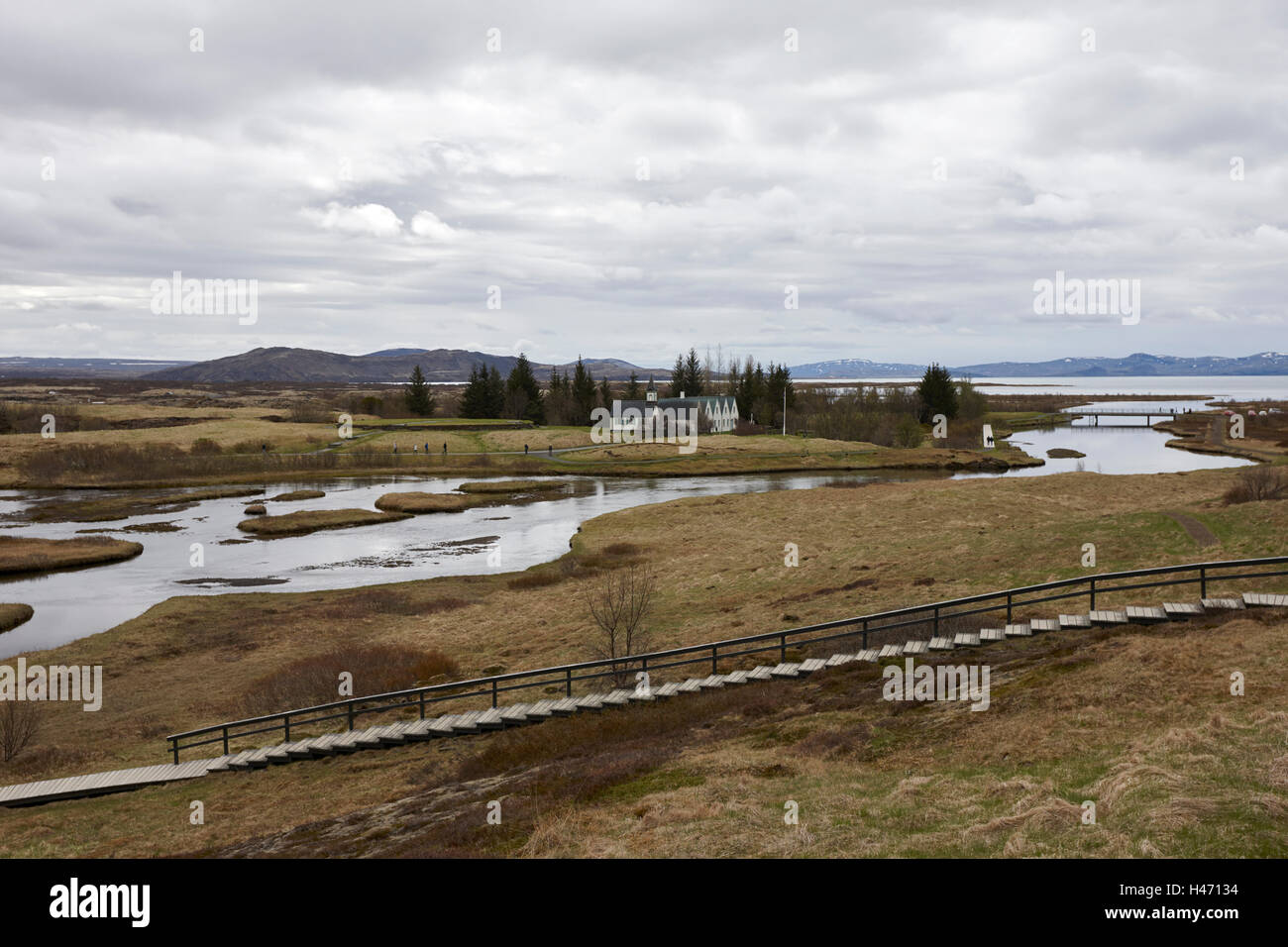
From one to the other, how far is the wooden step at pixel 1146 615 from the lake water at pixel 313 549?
3527cm

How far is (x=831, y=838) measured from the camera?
36.3ft

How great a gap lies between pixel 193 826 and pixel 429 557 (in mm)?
37175

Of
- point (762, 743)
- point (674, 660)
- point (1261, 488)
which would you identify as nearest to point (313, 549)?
point (674, 660)

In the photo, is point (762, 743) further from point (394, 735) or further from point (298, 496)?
point (298, 496)

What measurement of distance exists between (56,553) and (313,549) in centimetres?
1556

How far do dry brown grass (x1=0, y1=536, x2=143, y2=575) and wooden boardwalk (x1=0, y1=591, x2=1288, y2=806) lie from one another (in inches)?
1525

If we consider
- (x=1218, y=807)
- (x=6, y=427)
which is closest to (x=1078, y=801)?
(x=1218, y=807)

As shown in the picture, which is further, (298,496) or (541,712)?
(298,496)

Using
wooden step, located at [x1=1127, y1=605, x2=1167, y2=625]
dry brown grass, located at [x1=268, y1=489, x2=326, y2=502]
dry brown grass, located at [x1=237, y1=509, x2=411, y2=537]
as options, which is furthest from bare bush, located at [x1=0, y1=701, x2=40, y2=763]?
dry brown grass, located at [x1=268, y1=489, x2=326, y2=502]

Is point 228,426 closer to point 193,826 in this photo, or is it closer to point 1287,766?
point 193,826

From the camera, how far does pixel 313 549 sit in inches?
2276

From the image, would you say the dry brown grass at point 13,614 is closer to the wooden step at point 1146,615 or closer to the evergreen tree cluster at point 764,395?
the wooden step at point 1146,615

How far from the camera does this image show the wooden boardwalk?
20.2m

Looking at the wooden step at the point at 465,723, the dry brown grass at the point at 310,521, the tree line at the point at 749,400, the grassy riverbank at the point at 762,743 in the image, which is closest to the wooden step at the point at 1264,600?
the grassy riverbank at the point at 762,743
